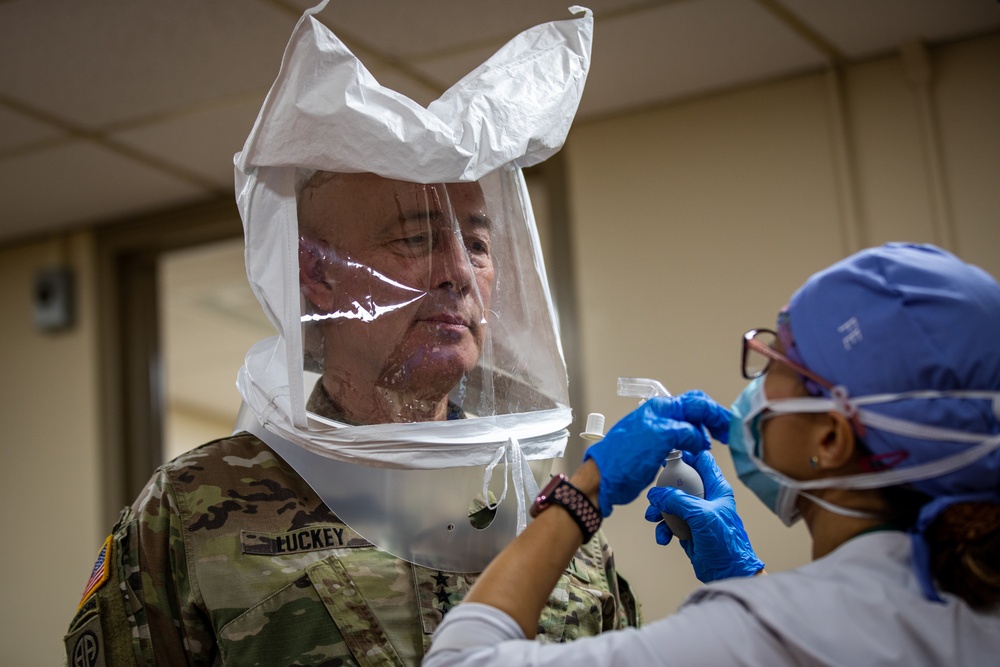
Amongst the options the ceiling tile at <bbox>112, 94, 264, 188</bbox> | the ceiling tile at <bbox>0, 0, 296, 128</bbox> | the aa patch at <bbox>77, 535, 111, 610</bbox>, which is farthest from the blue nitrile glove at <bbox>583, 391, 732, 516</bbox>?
the ceiling tile at <bbox>112, 94, 264, 188</bbox>

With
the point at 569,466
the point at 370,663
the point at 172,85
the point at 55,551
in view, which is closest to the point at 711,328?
the point at 569,466

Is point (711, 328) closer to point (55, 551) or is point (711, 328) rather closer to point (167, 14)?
point (167, 14)

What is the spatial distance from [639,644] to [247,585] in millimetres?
604

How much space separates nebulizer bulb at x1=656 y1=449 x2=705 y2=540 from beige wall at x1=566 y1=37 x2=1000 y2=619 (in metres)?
1.45

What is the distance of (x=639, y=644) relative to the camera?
105cm

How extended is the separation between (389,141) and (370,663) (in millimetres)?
703

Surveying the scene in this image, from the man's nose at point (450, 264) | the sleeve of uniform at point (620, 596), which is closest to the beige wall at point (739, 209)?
the sleeve of uniform at point (620, 596)

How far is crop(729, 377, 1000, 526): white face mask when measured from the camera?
1058 mm

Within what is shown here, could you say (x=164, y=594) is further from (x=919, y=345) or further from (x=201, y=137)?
(x=201, y=137)

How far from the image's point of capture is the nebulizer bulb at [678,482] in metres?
1.46

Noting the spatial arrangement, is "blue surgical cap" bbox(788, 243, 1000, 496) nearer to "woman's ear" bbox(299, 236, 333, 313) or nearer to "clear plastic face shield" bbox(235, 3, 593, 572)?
"clear plastic face shield" bbox(235, 3, 593, 572)

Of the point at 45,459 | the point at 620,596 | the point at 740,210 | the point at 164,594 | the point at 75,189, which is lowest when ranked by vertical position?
the point at 620,596

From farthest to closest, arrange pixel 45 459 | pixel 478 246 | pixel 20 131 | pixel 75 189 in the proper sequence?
pixel 45 459
pixel 75 189
pixel 20 131
pixel 478 246

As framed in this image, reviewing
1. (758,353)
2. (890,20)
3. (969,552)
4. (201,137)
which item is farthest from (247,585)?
(890,20)
